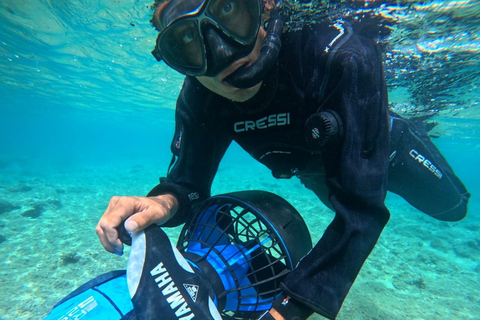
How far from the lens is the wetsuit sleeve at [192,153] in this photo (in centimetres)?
267

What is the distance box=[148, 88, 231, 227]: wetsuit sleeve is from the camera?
267 cm

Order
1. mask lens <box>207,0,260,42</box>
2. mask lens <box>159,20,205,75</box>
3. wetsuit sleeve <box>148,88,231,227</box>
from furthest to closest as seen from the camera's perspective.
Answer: wetsuit sleeve <box>148,88,231,227</box> → mask lens <box>159,20,205,75</box> → mask lens <box>207,0,260,42</box>

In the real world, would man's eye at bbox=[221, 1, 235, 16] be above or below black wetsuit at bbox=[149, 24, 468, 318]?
above

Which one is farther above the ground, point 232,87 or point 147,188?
point 147,188

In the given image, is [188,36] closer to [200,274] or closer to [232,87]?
[232,87]

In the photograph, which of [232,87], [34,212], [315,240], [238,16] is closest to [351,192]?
[232,87]

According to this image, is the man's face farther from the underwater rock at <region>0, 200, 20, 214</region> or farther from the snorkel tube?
the underwater rock at <region>0, 200, 20, 214</region>

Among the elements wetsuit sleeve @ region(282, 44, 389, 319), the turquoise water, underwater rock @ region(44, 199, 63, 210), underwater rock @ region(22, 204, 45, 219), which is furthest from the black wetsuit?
underwater rock @ region(44, 199, 63, 210)

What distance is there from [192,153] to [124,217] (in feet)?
3.77

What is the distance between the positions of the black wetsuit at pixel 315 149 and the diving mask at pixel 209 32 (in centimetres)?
39

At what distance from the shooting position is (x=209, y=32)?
1933 millimetres

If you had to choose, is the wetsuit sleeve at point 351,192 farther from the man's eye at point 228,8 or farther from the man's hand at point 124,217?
the man's hand at point 124,217

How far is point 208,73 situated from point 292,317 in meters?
1.88

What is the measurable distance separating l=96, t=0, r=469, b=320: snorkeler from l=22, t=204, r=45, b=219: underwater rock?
1163 cm
